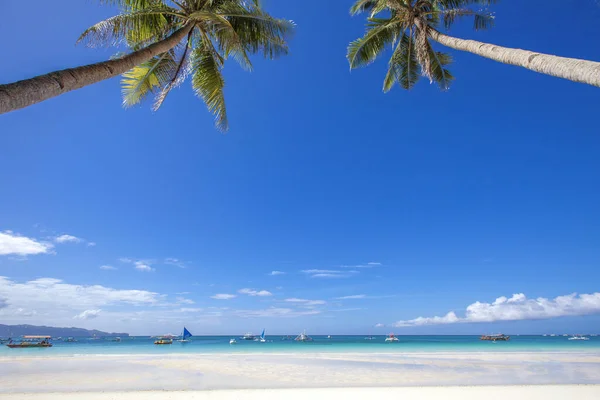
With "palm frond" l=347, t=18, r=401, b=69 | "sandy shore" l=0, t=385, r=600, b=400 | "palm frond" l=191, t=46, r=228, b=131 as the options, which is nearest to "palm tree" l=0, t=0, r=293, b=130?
"palm frond" l=191, t=46, r=228, b=131

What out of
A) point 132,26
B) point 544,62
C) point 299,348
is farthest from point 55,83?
point 299,348

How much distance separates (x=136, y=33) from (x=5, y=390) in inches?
531

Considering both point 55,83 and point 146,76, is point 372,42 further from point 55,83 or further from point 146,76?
point 55,83

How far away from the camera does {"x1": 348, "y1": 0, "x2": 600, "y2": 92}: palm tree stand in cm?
426

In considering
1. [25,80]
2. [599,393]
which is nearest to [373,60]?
[25,80]

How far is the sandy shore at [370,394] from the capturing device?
9586 millimetres

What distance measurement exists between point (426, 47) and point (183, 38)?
19.4 feet

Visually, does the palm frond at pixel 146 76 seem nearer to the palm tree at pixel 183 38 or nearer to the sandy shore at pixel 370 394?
the palm tree at pixel 183 38

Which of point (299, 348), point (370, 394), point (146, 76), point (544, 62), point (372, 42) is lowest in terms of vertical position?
point (299, 348)

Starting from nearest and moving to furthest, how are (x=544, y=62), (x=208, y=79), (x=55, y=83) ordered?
(x=55, y=83) → (x=544, y=62) → (x=208, y=79)

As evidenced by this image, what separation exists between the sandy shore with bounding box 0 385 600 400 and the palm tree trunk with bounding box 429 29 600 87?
9.17 m

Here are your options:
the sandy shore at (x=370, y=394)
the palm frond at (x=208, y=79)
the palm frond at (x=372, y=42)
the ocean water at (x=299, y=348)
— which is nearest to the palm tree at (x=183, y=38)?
the palm frond at (x=208, y=79)

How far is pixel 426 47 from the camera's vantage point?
8.23 m

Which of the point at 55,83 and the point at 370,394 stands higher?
the point at 55,83
